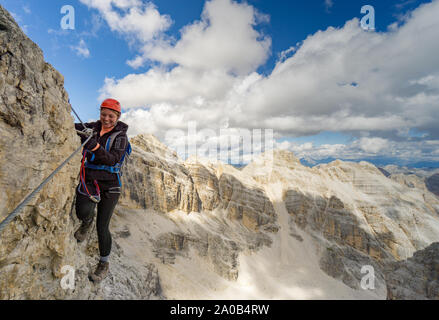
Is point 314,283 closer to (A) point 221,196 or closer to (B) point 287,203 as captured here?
(B) point 287,203

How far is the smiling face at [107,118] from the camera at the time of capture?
5293mm

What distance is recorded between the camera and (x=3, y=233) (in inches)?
177

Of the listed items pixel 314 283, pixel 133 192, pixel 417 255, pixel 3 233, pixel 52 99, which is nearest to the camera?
pixel 3 233

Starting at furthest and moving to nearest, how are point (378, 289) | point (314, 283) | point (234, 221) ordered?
point (234, 221) < point (378, 289) < point (314, 283)

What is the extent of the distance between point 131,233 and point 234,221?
27.1 meters

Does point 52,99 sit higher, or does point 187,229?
point 52,99

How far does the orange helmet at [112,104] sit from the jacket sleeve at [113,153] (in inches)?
29.7

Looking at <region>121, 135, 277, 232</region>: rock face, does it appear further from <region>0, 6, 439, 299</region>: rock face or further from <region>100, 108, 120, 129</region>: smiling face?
<region>100, 108, 120, 129</region>: smiling face

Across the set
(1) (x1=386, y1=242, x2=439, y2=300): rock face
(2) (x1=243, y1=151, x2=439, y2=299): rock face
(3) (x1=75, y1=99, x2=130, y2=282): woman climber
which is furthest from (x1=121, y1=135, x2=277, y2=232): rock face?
(1) (x1=386, y1=242, x2=439, y2=300): rock face

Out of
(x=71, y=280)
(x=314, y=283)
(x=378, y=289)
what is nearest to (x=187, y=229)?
(x=314, y=283)

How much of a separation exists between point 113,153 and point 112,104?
134cm

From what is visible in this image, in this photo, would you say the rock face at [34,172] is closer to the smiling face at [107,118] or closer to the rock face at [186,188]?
the smiling face at [107,118]

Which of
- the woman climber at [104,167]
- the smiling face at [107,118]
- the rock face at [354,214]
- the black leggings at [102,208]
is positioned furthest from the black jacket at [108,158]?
the rock face at [354,214]

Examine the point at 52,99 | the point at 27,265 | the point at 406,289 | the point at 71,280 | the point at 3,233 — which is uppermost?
the point at 52,99
